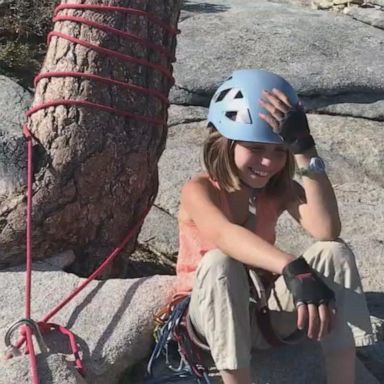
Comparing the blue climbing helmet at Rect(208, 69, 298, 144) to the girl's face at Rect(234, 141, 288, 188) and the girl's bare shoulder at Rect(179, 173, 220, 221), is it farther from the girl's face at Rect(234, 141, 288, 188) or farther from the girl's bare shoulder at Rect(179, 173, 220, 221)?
the girl's bare shoulder at Rect(179, 173, 220, 221)

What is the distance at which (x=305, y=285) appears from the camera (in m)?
3.23

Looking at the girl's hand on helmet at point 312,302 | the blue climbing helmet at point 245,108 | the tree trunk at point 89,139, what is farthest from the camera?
the tree trunk at point 89,139

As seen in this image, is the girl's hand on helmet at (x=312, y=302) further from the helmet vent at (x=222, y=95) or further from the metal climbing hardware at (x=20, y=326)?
the metal climbing hardware at (x=20, y=326)

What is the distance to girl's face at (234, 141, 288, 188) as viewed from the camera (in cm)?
362

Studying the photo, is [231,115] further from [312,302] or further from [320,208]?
[312,302]

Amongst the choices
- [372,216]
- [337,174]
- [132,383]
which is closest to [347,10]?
[337,174]

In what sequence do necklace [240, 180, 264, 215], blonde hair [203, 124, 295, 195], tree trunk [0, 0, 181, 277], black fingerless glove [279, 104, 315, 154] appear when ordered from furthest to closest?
tree trunk [0, 0, 181, 277]
necklace [240, 180, 264, 215]
blonde hair [203, 124, 295, 195]
black fingerless glove [279, 104, 315, 154]

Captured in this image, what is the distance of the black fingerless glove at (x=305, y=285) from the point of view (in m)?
3.22

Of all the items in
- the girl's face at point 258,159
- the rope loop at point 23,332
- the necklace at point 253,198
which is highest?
the girl's face at point 258,159

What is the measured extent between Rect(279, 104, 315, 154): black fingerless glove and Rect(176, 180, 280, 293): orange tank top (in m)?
0.38

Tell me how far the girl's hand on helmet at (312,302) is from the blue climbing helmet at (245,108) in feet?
1.87

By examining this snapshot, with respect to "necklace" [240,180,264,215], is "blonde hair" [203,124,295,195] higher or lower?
higher

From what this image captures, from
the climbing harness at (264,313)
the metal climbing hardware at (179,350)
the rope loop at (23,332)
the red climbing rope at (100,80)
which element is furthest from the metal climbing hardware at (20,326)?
the climbing harness at (264,313)

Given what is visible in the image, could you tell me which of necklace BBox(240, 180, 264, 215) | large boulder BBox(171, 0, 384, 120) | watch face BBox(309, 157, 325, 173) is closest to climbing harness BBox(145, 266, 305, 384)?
necklace BBox(240, 180, 264, 215)
